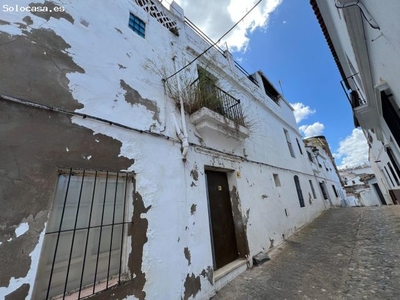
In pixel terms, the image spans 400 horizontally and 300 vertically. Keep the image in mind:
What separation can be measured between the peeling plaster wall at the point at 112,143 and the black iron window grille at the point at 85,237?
14 centimetres

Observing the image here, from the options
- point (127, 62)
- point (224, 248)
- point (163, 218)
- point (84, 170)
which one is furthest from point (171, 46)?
point (224, 248)

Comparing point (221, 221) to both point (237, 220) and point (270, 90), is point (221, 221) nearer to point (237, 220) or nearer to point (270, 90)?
point (237, 220)

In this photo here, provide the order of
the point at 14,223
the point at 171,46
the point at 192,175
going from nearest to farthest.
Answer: the point at 14,223 → the point at 192,175 → the point at 171,46

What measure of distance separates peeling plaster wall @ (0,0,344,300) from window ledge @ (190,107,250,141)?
0.21 meters

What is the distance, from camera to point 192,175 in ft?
10.9

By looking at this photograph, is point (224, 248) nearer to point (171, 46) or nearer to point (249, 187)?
point (249, 187)

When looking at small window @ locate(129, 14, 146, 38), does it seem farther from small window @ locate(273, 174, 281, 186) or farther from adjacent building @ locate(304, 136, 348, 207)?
adjacent building @ locate(304, 136, 348, 207)

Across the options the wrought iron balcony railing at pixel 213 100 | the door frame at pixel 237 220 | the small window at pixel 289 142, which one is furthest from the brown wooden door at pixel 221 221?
the small window at pixel 289 142

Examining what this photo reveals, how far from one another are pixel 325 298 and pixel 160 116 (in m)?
3.81

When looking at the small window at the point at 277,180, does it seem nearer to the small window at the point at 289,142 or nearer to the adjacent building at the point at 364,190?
the small window at the point at 289,142

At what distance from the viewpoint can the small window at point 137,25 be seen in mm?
3562

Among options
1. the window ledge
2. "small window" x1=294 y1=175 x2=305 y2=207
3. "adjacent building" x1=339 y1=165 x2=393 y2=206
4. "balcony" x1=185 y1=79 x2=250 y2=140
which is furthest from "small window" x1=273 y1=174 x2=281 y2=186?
"adjacent building" x1=339 y1=165 x2=393 y2=206

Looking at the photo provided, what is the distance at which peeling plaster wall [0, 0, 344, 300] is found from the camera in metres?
1.68

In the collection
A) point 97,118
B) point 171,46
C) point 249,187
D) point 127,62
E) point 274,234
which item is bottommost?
point 274,234
